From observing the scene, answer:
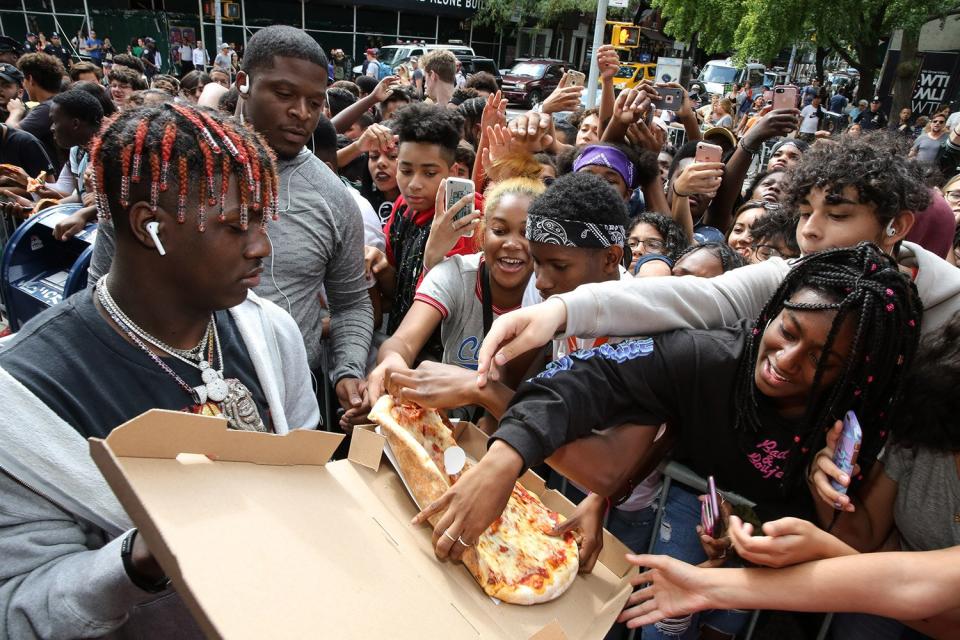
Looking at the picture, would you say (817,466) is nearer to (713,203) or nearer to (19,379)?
(19,379)

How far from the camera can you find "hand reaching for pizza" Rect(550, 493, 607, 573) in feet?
5.43

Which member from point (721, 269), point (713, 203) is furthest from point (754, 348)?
point (713, 203)

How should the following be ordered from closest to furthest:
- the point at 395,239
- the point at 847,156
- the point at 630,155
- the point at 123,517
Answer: the point at 123,517 < the point at 847,156 < the point at 395,239 < the point at 630,155

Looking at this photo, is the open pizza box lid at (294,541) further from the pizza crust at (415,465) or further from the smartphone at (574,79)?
the smartphone at (574,79)

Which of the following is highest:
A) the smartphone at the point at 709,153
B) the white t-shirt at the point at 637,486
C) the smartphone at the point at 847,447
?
the smartphone at the point at 709,153

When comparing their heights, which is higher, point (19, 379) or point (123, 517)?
point (19, 379)

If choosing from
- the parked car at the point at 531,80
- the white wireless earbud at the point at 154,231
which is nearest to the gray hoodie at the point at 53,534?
the white wireless earbud at the point at 154,231

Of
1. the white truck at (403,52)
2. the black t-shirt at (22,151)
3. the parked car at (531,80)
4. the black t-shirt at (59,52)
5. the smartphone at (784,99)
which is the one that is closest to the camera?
the smartphone at (784,99)

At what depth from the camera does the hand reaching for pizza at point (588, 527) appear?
5.43 feet

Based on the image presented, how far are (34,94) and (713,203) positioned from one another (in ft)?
24.3

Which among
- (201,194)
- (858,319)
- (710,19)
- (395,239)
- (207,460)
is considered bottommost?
(395,239)

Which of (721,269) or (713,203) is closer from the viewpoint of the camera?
(721,269)

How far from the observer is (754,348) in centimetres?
170

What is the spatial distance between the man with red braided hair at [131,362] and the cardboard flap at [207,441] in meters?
0.23
